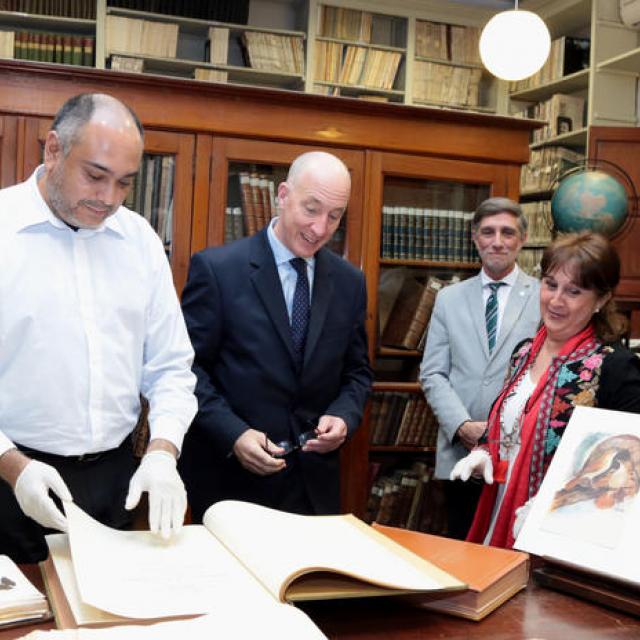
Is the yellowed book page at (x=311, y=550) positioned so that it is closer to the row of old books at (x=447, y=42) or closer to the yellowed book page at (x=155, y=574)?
the yellowed book page at (x=155, y=574)

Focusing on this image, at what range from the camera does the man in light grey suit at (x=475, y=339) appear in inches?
103

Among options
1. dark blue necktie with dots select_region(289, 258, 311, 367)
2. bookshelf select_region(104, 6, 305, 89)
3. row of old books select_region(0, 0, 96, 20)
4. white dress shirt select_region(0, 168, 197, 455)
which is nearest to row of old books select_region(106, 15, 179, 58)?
bookshelf select_region(104, 6, 305, 89)

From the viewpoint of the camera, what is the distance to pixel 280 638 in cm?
83

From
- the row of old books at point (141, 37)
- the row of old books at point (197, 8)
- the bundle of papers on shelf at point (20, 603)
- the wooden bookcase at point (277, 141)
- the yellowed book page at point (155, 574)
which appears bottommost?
the bundle of papers on shelf at point (20, 603)

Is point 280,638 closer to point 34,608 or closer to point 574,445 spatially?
point 34,608

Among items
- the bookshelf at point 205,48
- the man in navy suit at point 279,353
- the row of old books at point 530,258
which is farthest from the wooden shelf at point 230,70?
the man in navy suit at point 279,353

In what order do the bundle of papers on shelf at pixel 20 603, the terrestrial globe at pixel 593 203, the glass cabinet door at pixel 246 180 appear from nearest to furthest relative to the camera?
the bundle of papers on shelf at pixel 20 603 < the glass cabinet door at pixel 246 180 < the terrestrial globe at pixel 593 203

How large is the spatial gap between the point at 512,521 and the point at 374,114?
1.74 metres

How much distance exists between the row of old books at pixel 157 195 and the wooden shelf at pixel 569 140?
354cm

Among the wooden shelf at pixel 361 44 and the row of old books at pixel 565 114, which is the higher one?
the wooden shelf at pixel 361 44

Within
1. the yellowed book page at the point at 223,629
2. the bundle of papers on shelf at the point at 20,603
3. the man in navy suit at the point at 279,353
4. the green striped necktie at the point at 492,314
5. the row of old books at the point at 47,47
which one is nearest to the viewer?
the yellowed book page at the point at 223,629

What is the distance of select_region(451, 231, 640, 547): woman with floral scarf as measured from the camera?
179cm

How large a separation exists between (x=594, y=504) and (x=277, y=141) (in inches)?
80.1

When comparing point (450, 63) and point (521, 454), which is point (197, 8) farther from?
point (521, 454)
